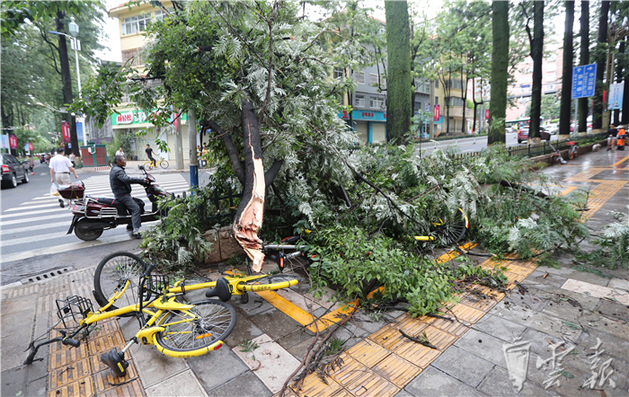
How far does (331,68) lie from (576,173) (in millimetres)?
12233

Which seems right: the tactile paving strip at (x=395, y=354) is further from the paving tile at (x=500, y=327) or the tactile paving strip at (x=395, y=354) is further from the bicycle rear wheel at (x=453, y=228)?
the bicycle rear wheel at (x=453, y=228)

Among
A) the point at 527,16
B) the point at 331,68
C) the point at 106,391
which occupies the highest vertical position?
the point at 527,16

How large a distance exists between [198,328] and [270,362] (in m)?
0.72

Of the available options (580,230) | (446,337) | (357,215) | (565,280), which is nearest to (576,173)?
(580,230)

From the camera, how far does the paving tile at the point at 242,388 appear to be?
8.33 ft

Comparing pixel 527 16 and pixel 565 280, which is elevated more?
pixel 527 16

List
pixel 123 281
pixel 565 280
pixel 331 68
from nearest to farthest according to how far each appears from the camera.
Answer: pixel 123 281 < pixel 565 280 < pixel 331 68

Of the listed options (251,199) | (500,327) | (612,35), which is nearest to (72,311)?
(251,199)

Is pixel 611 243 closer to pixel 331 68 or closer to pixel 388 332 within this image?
pixel 388 332

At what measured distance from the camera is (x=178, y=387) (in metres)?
2.61

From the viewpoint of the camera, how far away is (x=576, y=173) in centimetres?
1274

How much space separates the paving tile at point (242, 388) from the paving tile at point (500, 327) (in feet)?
6.88

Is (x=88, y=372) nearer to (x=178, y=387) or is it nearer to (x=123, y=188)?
(x=178, y=387)

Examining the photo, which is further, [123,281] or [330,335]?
[123,281]
